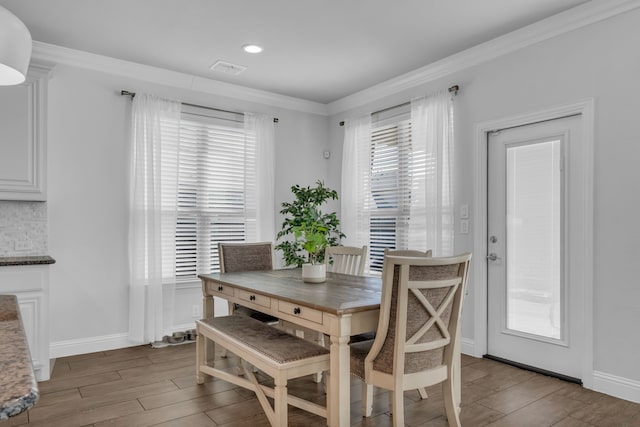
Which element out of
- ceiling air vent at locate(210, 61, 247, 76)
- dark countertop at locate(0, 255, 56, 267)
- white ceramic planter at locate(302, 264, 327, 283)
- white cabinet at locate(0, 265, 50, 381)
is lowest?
white cabinet at locate(0, 265, 50, 381)

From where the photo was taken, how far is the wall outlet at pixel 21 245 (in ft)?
12.1

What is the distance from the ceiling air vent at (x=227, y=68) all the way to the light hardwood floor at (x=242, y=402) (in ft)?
9.09

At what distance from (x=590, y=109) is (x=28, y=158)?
166 inches

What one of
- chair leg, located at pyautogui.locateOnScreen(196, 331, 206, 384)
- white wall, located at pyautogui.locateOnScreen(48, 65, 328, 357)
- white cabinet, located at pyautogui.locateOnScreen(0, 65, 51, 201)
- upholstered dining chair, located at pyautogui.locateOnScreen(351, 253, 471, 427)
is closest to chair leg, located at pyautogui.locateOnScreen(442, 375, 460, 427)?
upholstered dining chair, located at pyautogui.locateOnScreen(351, 253, 471, 427)

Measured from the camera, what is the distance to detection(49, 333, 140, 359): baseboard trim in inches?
151

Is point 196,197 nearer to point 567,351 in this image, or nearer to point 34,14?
point 34,14

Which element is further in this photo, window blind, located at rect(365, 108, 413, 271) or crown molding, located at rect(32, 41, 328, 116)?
window blind, located at rect(365, 108, 413, 271)

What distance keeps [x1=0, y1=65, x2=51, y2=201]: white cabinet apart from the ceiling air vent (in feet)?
4.66

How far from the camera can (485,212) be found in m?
3.80

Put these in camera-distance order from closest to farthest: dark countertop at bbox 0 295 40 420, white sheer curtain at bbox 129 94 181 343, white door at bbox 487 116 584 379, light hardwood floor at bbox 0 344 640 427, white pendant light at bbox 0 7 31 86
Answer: dark countertop at bbox 0 295 40 420 < white pendant light at bbox 0 7 31 86 < light hardwood floor at bbox 0 344 640 427 < white door at bbox 487 116 584 379 < white sheer curtain at bbox 129 94 181 343

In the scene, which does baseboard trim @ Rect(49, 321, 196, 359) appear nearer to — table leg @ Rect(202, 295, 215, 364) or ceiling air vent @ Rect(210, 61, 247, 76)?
table leg @ Rect(202, 295, 215, 364)

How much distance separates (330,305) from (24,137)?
2848 millimetres

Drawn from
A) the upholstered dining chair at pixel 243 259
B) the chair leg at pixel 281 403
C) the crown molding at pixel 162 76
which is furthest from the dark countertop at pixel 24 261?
the chair leg at pixel 281 403

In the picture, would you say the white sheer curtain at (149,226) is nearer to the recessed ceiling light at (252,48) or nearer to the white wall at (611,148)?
the recessed ceiling light at (252,48)
